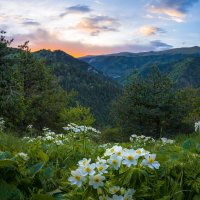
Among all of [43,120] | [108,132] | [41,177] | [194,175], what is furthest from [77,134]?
[108,132]

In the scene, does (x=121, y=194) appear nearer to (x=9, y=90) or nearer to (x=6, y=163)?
(x=6, y=163)

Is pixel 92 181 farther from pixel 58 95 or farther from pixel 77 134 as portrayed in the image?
pixel 58 95

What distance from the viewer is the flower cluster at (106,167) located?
317 cm

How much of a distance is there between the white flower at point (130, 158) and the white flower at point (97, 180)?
9.2 inches

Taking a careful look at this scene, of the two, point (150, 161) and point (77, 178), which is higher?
point (150, 161)

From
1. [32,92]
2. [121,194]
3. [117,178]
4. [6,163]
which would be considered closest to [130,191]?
[121,194]

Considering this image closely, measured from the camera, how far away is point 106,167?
3271mm

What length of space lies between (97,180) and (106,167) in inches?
5.9

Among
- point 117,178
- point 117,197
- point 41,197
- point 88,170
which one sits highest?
point 88,170

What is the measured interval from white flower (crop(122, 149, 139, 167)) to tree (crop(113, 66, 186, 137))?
43.4 metres

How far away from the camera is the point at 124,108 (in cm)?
4981

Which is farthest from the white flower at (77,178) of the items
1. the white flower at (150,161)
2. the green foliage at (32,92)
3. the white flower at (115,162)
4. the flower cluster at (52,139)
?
the green foliage at (32,92)

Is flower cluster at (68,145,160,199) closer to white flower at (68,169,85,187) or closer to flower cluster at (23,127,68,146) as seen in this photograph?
white flower at (68,169,85,187)

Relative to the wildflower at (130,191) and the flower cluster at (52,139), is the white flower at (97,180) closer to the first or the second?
the wildflower at (130,191)
